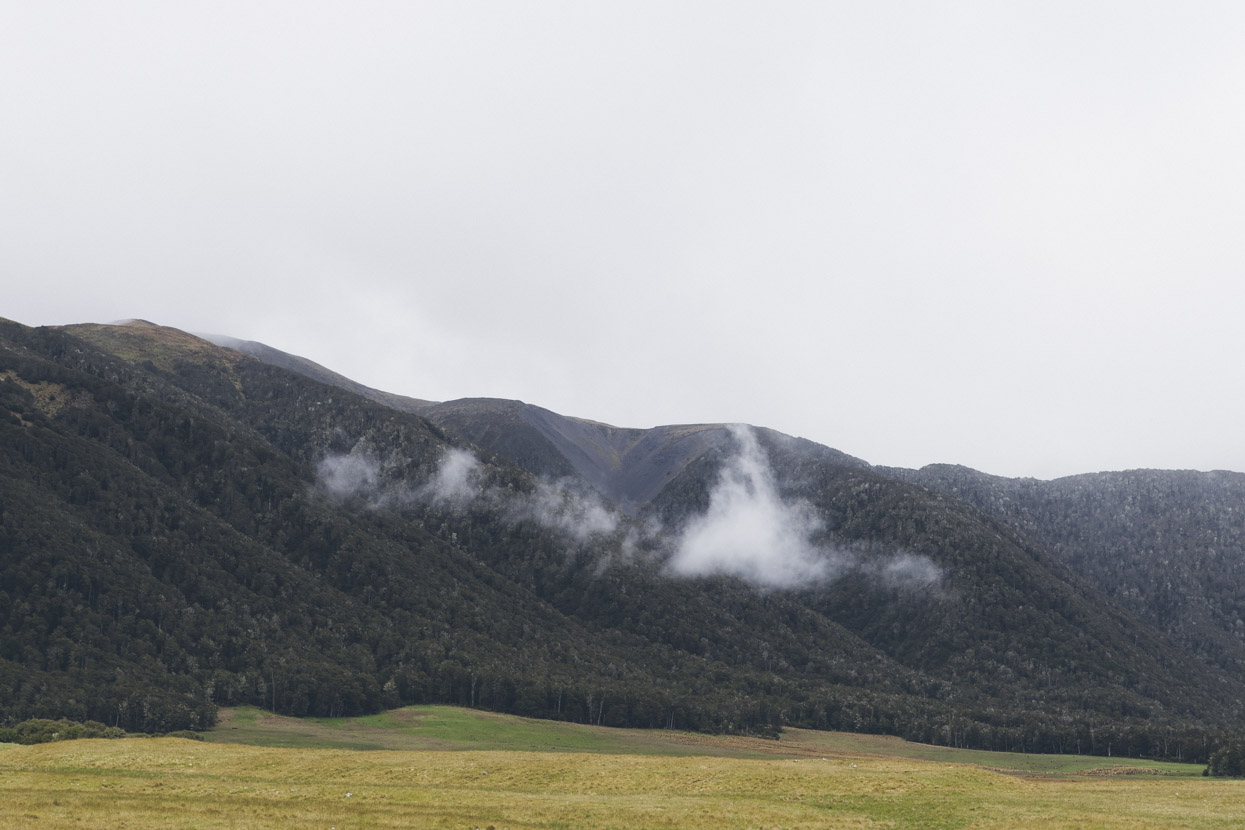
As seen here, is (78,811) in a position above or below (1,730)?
above

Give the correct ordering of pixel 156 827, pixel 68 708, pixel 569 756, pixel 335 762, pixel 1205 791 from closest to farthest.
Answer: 1. pixel 156 827
2. pixel 1205 791
3. pixel 335 762
4. pixel 569 756
5. pixel 68 708

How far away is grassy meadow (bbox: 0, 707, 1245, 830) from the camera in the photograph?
5900cm

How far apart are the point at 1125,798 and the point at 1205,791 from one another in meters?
11.6

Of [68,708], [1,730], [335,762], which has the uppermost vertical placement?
[335,762]

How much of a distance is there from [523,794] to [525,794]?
10.1 inches

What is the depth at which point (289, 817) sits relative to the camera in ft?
190

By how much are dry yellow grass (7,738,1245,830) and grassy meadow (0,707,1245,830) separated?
0.69ft

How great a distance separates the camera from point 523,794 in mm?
73000

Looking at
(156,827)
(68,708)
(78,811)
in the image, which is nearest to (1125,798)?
(156,827)

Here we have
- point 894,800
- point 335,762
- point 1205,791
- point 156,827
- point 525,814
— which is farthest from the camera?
point 335,762

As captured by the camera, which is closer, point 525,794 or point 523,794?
point 523,794

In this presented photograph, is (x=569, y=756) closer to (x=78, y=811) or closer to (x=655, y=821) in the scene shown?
(x=655, y=821)

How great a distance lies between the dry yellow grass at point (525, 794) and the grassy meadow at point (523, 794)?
0.21 meters

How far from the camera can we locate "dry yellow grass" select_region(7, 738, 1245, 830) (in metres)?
59.0
